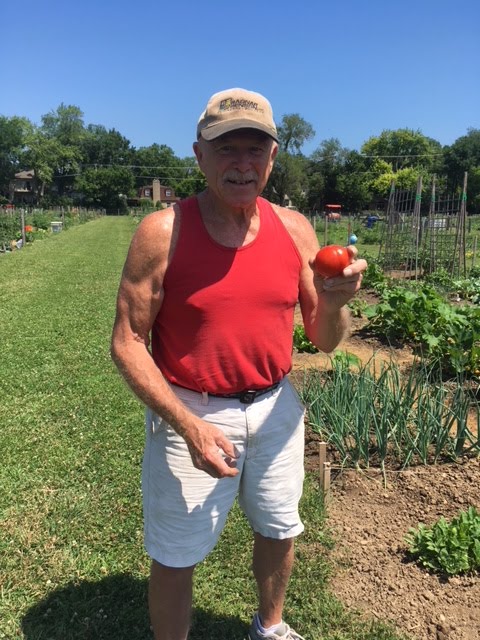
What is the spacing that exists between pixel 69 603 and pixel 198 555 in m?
1.13

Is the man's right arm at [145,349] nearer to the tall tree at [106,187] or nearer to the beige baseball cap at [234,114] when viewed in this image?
the beige baseball cap at [234,114]

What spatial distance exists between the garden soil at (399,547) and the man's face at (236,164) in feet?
6.56

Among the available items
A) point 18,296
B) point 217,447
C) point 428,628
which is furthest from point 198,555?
point 18,296

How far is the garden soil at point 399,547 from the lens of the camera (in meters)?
2.51

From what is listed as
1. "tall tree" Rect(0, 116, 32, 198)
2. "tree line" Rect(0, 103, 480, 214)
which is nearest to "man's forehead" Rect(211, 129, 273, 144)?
"tree line" Rect(0, 103, 480, 214)

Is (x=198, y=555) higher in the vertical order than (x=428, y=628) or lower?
higher

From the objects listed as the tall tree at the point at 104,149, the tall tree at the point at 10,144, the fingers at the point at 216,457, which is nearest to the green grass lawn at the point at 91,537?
the fingers at the point at 216,457

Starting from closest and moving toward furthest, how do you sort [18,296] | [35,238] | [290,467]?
[290,467], [18,296], [35,238]

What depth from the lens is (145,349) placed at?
1861mm

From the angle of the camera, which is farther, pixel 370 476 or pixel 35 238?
pixel 35 238

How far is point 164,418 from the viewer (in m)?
1.82

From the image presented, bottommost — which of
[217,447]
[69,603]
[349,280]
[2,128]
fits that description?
[69,603]

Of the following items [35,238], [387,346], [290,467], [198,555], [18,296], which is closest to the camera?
[198,555]

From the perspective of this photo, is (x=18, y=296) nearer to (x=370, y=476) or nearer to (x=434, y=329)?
(x=434, y=329)
